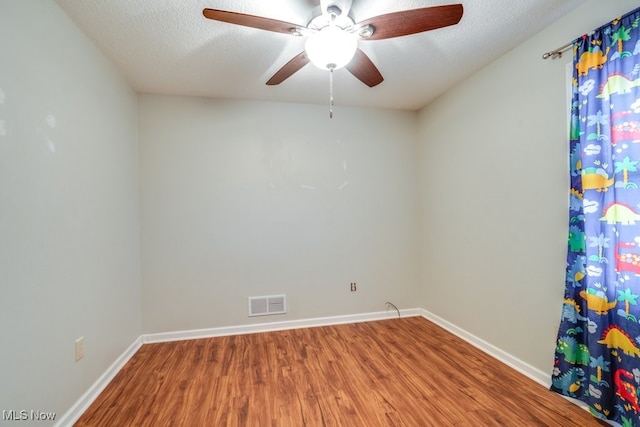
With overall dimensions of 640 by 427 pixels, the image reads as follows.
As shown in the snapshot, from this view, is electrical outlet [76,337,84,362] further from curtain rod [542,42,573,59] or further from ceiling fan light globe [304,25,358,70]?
curtain rod [542,42,573,59]

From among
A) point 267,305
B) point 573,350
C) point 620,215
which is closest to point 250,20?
point 620,215

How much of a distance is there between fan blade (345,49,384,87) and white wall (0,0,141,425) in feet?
5.59

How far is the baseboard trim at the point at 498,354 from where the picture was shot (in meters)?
1.88

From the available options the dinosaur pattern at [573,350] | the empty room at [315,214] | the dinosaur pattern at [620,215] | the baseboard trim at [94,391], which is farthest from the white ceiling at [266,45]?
the baseboard trim at [94,391]

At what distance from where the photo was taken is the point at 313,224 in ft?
9.86

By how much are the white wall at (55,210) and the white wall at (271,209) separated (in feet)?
1.50

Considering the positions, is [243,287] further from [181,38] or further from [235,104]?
[181,38]

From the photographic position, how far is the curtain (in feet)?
4.50

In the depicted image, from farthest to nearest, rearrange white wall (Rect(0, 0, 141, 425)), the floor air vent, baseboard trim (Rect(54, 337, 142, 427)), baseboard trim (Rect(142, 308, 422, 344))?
the floor air vent → baseboard trim (Rect(142, 308, 422, 344)) → baseboard trim (Rect(54, 337, 142, 427)) → white wall (Rect(0, 0, 141, 425))

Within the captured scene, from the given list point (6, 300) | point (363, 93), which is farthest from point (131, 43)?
point (363, 93)

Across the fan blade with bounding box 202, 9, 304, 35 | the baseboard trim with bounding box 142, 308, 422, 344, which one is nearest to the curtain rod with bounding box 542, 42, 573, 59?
the fan blade with bounding box 202, 9, 304, 35

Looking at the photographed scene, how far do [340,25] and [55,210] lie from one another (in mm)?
1907

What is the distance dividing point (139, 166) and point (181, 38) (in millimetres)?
1357

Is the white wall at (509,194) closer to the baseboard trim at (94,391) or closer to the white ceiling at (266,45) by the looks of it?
the white ceiling at (266,45)
